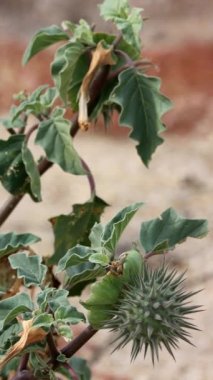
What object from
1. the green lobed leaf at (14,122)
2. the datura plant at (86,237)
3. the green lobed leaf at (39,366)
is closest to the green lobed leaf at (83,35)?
the datura plant at (86,237)

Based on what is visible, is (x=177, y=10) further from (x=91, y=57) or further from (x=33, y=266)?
(x=33, y=266)

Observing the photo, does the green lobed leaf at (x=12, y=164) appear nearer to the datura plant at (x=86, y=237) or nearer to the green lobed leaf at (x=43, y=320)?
the datura plant at (x=86, y=237)

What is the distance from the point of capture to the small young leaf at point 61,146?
44.7 inches

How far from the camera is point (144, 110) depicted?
1130 millimetres

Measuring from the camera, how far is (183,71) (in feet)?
9.40

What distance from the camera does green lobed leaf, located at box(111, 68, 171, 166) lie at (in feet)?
3.67

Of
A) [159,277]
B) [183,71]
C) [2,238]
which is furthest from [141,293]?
[183,71]

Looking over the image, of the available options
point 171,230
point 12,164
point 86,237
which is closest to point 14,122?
point 12,164

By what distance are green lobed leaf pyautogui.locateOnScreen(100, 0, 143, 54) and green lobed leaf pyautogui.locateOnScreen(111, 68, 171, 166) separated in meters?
0.03

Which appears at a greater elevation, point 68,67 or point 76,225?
point 68,67

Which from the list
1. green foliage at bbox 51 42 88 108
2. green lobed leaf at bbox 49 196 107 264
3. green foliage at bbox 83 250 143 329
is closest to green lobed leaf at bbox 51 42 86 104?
green foliage at bbox 51 42 88 108

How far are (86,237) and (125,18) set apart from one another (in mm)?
250

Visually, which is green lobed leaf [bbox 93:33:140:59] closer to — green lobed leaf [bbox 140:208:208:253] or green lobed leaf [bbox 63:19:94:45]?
green lobed leaf [bbox 63:19:94:45]

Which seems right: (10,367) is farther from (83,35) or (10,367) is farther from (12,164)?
(83,35)
